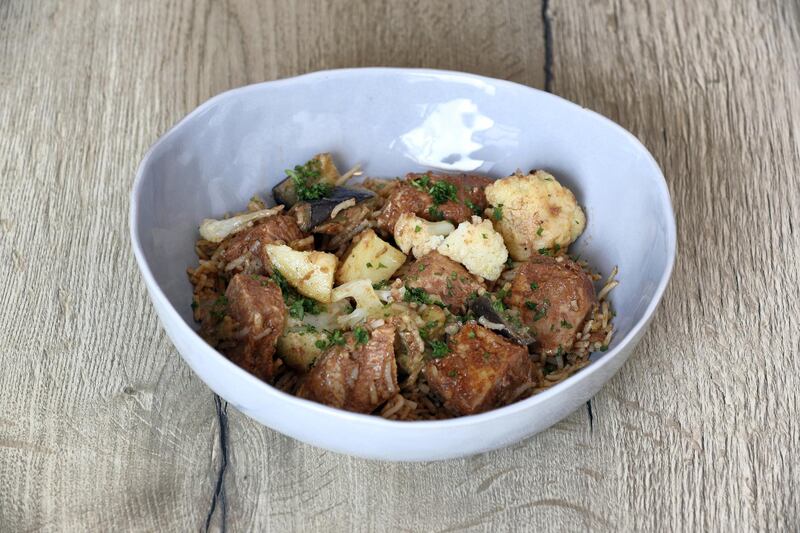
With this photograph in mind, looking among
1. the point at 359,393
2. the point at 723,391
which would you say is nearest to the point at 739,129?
the point at 723,391

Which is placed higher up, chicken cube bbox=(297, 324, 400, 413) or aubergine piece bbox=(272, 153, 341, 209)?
aubergine piece bbox=(272, 153, 341, 209)

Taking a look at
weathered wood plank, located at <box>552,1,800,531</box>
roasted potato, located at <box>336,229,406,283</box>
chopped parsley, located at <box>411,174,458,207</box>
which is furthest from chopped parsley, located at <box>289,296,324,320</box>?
weathered wood plank, located at <box>552,1,800,531</box>

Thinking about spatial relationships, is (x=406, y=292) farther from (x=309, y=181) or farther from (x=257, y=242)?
(x=309, y=181)

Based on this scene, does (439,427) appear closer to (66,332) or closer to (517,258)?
(517,258)

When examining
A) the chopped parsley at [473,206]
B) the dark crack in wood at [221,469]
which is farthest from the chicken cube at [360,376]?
the chopped parsley at [473,206]

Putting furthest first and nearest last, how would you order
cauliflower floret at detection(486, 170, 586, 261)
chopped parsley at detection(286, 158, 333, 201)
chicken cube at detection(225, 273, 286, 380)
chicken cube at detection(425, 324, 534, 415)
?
chopped parsley at detection(286, 158, 333, 201)
cauliflower floret at detection(486, 170, 586, 261)
chicken cube at detection(225, 273, 286, 380)
chicken cube at detection(425, 324, 534, 415)

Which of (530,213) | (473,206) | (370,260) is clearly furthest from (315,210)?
(530,213)

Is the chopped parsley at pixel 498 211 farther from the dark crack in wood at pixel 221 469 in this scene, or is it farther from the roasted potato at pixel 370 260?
the dark crack in wood at pixel 221 469

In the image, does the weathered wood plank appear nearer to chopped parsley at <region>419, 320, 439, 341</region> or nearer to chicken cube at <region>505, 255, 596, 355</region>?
chicken cube at <region>505, 255, 596, 355</region>
